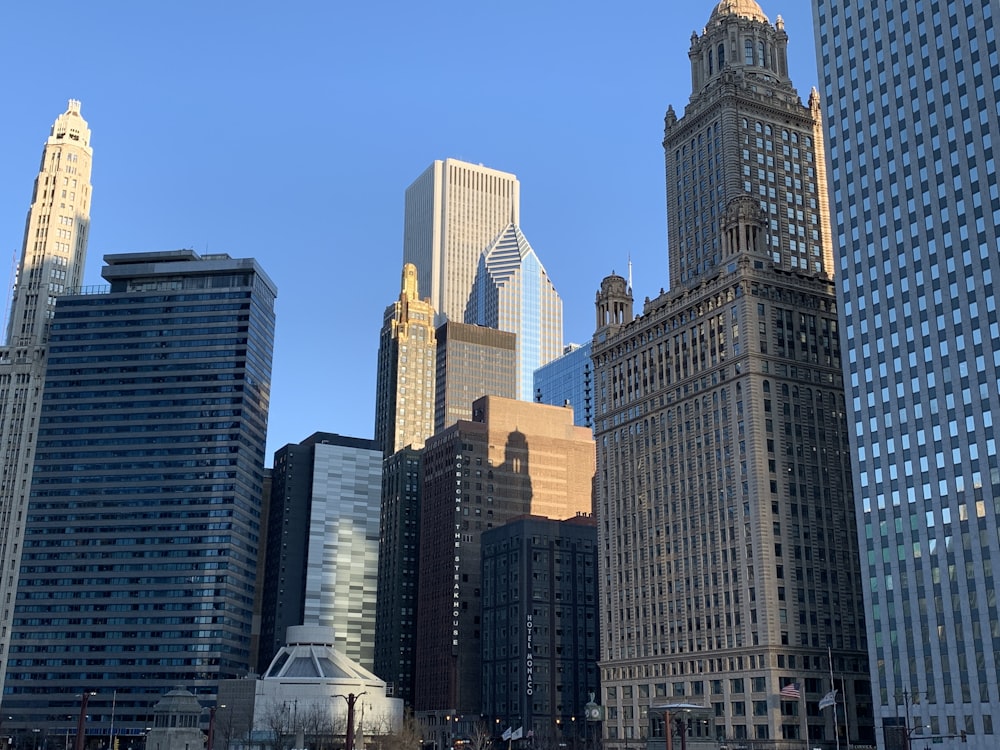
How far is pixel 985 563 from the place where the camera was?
438 ft

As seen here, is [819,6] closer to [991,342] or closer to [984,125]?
[984,125]

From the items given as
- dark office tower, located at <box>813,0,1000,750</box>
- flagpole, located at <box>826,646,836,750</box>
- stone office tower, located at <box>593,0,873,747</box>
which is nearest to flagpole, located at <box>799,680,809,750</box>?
stone office tower, located at <box>593,0,873,747</box>

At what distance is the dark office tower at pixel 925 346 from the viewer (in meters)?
136

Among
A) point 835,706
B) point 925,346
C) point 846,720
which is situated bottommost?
point 846,720

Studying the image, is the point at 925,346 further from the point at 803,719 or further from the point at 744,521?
the point at 803,719

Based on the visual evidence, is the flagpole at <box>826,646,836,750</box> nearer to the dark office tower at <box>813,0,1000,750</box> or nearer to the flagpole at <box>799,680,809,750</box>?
the flagpole at <box>799,680,809,750</box>

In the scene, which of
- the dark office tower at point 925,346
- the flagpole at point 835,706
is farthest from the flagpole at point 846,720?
the dark office tower at point 925,346

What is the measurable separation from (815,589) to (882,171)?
6226cm

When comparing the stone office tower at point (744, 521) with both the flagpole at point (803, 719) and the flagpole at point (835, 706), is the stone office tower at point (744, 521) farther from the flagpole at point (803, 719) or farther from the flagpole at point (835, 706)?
the flagpole at point (835, 706)

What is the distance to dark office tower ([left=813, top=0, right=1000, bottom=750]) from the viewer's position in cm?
13550

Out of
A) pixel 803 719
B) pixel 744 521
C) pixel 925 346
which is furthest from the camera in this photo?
pixel 744 521

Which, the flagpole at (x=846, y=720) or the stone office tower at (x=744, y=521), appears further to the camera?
the stone office tower at (x=744, y=521)

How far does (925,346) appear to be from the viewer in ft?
480

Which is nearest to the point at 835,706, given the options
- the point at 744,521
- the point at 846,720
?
the point at 846,720
